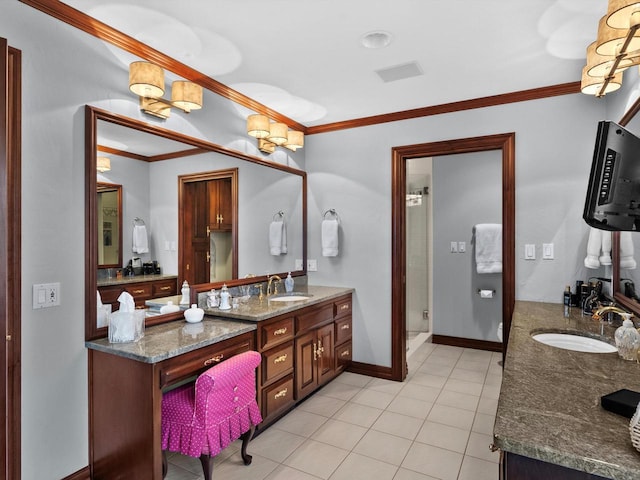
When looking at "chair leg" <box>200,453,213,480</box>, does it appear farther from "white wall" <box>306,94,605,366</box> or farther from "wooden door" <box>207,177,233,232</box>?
"white wall" <box>306,94,605,366</box>

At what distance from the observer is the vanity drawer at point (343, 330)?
3555 mm

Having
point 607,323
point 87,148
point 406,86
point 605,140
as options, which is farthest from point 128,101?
point 607,323

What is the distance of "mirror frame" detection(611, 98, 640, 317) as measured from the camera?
2068mm

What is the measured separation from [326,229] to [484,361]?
2250 mm

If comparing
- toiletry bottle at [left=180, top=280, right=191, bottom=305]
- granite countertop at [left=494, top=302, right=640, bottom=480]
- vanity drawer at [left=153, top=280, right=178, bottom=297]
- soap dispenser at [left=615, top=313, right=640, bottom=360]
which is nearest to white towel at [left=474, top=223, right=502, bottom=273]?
granite countertop at [left=494, top=302, right=640, bottom=480]

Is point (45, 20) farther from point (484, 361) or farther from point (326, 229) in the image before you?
point (484, 361)

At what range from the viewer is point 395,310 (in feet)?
11.7

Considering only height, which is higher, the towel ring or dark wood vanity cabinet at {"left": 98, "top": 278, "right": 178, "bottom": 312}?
the towel ring

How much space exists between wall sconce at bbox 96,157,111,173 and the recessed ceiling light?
167 cm

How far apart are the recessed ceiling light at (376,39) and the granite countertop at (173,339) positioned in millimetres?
1923

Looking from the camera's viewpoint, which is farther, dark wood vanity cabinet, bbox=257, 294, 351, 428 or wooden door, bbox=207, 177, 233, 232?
wooden door, bbox=207, 177, 233, 232

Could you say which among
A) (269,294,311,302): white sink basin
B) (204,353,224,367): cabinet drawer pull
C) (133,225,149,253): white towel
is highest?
(133,225,149,253): white towel

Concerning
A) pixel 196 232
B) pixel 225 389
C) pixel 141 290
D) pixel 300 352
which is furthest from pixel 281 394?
pixel 196 232

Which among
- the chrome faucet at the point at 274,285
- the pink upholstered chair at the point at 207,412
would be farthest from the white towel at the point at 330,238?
the pink upholstered chair at the point at 207,412
